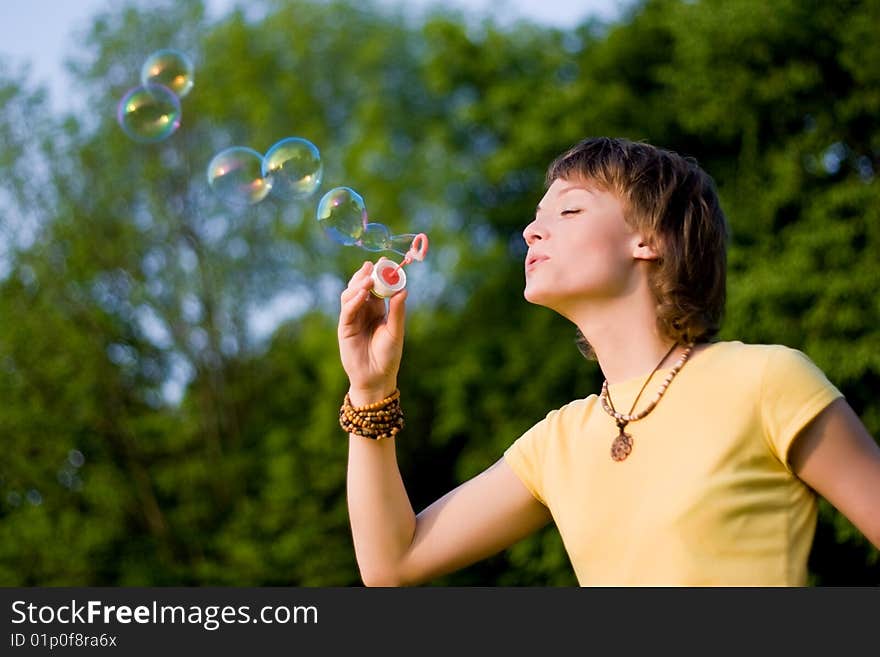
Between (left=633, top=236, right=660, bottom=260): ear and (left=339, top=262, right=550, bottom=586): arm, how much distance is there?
385 mm

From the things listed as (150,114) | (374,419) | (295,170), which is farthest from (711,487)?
(150,114)

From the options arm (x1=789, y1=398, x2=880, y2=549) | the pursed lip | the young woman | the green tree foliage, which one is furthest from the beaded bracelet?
the green tree foliage

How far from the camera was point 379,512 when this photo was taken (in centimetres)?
181

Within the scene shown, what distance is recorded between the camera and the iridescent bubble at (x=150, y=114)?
392cm

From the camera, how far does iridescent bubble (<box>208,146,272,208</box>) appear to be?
345 cm

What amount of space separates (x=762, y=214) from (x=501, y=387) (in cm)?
239

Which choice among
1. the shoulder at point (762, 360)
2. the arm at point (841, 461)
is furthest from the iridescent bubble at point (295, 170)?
the arm at point (841, 461)

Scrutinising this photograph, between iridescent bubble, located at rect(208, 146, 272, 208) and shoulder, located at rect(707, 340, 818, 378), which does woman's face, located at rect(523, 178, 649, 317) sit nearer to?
shoulder, located at rect(707, 340, 818, 378)

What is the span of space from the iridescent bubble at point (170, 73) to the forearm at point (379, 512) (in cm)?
258

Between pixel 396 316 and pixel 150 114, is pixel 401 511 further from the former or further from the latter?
Answer: pixel 150 114

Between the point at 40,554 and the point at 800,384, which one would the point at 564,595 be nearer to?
the point at 800,384

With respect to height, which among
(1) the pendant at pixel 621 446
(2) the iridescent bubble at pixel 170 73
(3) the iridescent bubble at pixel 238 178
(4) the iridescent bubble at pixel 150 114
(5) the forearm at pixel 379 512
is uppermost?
(2) the iridescent bubble at pixel 170 73

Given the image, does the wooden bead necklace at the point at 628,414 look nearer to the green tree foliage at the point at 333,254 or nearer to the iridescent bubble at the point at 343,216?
the iridescent bubble at the point at 343,216

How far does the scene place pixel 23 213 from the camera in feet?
36.2
